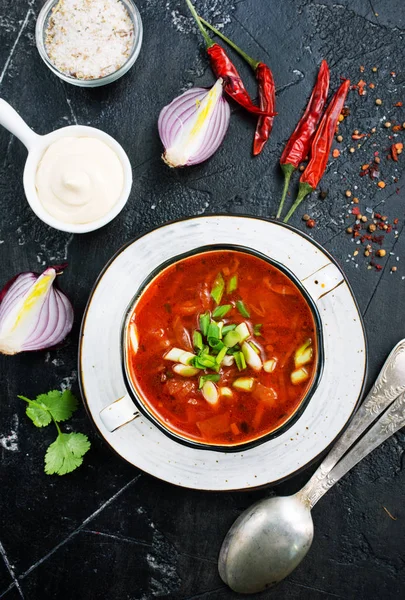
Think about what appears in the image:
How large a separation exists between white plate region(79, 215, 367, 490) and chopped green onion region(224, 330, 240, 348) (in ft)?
1.24

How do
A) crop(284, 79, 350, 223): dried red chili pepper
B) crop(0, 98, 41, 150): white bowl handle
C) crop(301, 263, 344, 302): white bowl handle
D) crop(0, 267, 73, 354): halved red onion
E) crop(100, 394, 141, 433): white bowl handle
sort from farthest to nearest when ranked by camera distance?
crop(284, 79, 350, 223): dried red chili pepper
crop(0, 267, 73, 354): halved red onion
crop(0, 98, 41, 150): white bowl handle
crop(301, 263, 344, 302): white bowl handle
crop(100, 394, 141, 433): white bowl handle

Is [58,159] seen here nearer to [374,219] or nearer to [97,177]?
[97,177]

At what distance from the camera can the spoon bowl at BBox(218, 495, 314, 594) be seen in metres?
2.70

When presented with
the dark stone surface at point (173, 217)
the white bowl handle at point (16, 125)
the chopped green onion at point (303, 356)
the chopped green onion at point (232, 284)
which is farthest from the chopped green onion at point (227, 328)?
the white bowl handle at point (16, 125)

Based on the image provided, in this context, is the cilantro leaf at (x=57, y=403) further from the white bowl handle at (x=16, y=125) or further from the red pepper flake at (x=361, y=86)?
the red pepper flake at (x=361, y=86)

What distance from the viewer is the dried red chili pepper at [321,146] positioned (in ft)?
9.08

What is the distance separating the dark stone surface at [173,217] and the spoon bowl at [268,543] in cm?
10

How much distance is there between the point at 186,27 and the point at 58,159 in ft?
2.88

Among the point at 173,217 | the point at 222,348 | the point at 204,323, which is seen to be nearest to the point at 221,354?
the point at 222,348

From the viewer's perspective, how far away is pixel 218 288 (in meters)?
2.36

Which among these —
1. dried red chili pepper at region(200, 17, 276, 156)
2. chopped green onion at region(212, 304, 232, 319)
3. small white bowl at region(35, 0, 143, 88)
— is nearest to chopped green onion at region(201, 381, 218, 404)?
chopped green onion at region(212, 304, 232, 319)

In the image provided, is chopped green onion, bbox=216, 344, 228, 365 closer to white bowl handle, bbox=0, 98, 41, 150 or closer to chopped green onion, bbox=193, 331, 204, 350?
chopped green onion, bbox=193, 331, 204, 350

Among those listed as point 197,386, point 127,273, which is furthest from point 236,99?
point 197,386

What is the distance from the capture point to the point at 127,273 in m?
2.50
